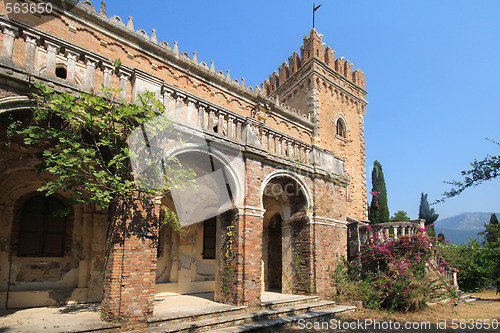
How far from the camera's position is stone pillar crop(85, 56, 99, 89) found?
Answer: 6.80 m

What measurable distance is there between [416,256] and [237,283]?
697 cm

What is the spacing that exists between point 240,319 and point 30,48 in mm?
7729

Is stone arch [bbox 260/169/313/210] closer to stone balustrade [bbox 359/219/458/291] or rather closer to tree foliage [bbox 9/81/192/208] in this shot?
stone balustrade [bbox 359/219/458/291]

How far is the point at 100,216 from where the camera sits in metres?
9.77

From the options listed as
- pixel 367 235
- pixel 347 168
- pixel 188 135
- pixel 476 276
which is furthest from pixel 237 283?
pixel 476 276

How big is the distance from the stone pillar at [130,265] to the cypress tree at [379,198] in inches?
874

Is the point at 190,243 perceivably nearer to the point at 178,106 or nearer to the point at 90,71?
the point at 178,106

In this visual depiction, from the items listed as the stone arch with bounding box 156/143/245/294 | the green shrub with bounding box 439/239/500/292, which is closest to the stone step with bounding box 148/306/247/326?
the stone arch with bounding box 156/143/245/294

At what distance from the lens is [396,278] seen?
35.9 ft

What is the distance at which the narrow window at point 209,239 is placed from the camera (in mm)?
12365

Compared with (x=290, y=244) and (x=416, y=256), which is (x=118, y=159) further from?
(x=416, y=256)

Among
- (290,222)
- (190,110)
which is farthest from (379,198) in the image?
(190,110)

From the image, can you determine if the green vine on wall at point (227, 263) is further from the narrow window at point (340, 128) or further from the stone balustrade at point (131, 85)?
the narrow window at point (340, 128)

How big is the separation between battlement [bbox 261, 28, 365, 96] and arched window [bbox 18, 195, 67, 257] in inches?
539
